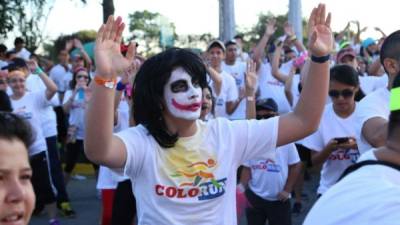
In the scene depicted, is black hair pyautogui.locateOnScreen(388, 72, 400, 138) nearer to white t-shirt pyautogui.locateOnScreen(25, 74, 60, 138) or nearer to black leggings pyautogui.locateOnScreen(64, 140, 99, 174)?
white t-shirt pyautogui.locateOnScreen(25, 74, 60, 138)

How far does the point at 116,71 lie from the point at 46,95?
5249 mm

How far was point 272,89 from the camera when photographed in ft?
32.7

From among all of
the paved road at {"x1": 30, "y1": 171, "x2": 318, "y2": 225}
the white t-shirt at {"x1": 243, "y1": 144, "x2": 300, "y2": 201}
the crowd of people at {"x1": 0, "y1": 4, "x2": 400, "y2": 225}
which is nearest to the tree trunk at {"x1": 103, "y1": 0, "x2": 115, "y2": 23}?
the paved road at {"x1": 30, "y1": 171, "x2": 318, "y2": 225}

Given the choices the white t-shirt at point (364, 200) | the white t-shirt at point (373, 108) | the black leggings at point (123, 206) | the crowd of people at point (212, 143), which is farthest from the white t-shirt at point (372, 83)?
the white t-shirt at point (364, 200)

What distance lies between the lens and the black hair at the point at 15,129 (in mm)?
1996

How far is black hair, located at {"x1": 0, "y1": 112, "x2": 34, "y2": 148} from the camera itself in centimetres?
200

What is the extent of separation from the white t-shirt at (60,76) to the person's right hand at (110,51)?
10097mm

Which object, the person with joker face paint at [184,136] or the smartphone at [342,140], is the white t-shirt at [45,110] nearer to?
the smartphone at [342,140]

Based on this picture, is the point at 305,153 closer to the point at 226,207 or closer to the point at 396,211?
the point at 226,207

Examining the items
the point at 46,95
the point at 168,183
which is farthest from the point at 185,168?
the point at 46,95

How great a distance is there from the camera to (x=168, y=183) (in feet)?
10.6

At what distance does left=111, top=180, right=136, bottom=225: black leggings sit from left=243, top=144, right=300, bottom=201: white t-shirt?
109 centimetres

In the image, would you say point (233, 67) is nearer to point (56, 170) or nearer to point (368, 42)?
point (56, 170)

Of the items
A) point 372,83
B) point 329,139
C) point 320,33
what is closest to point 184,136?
point 320,33
